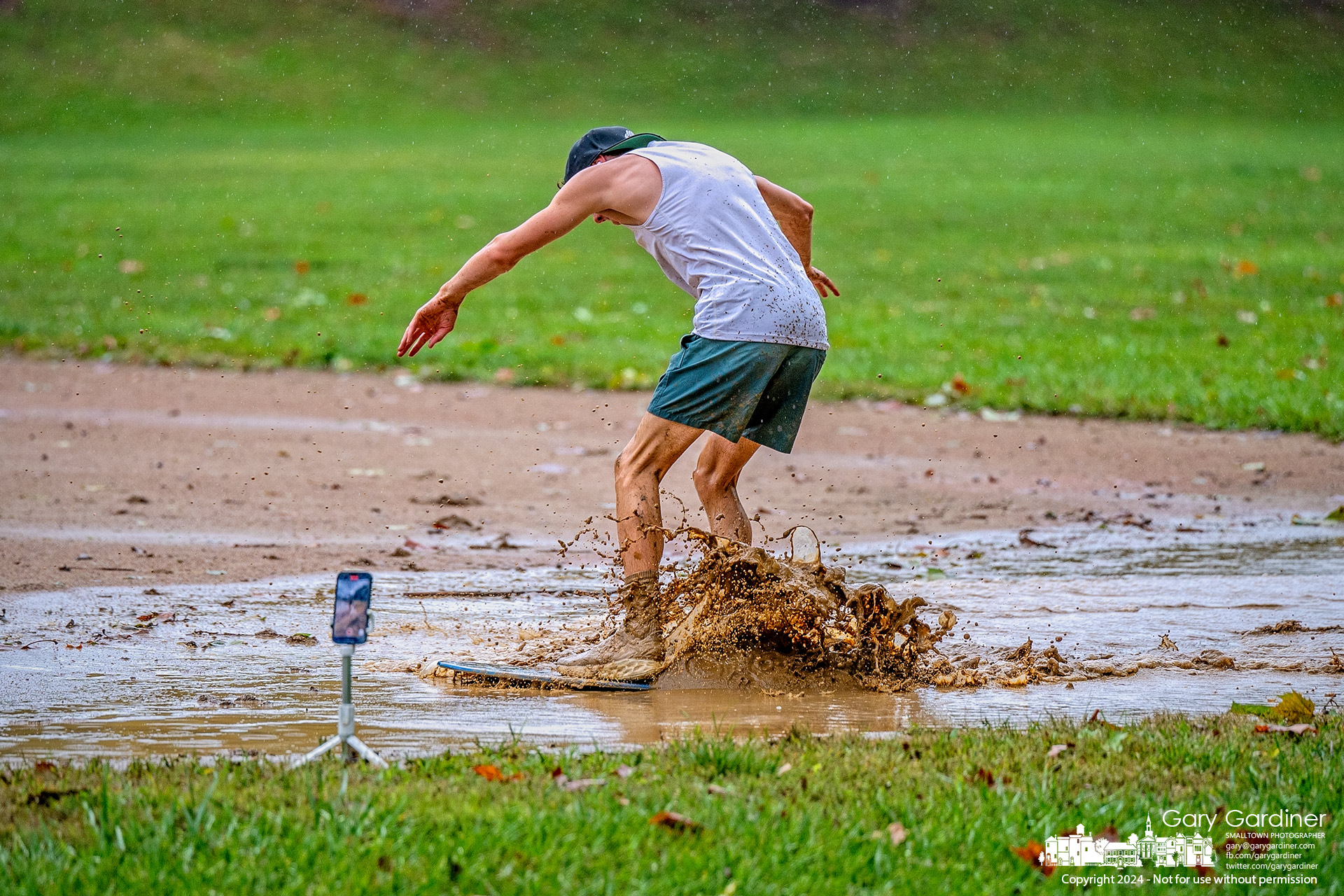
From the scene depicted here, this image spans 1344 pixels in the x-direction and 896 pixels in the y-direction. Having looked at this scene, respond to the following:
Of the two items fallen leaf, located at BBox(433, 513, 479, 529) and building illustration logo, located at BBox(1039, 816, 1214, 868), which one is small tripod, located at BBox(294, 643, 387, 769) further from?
fallen leaf, located at BBox(433, 513, 479, 529)

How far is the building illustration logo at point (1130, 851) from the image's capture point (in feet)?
10.00

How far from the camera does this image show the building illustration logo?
305 cm

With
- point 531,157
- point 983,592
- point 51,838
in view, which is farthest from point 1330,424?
A: point 531,157

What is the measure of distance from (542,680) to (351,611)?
3.48 ft

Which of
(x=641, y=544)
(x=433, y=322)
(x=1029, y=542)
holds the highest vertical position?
(x=433, y=322)

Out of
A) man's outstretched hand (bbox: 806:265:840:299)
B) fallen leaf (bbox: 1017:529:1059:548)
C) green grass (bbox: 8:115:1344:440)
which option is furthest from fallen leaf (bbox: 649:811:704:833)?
green grass (bbox: 8:115:1344:440)

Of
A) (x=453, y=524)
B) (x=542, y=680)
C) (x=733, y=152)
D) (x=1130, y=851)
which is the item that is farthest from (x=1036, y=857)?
(x=733, y=152)

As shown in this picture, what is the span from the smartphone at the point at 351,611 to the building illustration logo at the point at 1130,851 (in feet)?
5.01

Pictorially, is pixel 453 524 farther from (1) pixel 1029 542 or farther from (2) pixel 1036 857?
(2) pixel 1036 857

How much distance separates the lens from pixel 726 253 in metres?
4.53

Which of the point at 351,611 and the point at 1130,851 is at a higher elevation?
the point at 351,611

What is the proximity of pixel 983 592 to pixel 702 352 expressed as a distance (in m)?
1.77

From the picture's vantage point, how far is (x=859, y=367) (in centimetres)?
1021

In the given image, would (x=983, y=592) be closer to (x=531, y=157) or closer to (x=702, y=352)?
(x=702, y=352)
